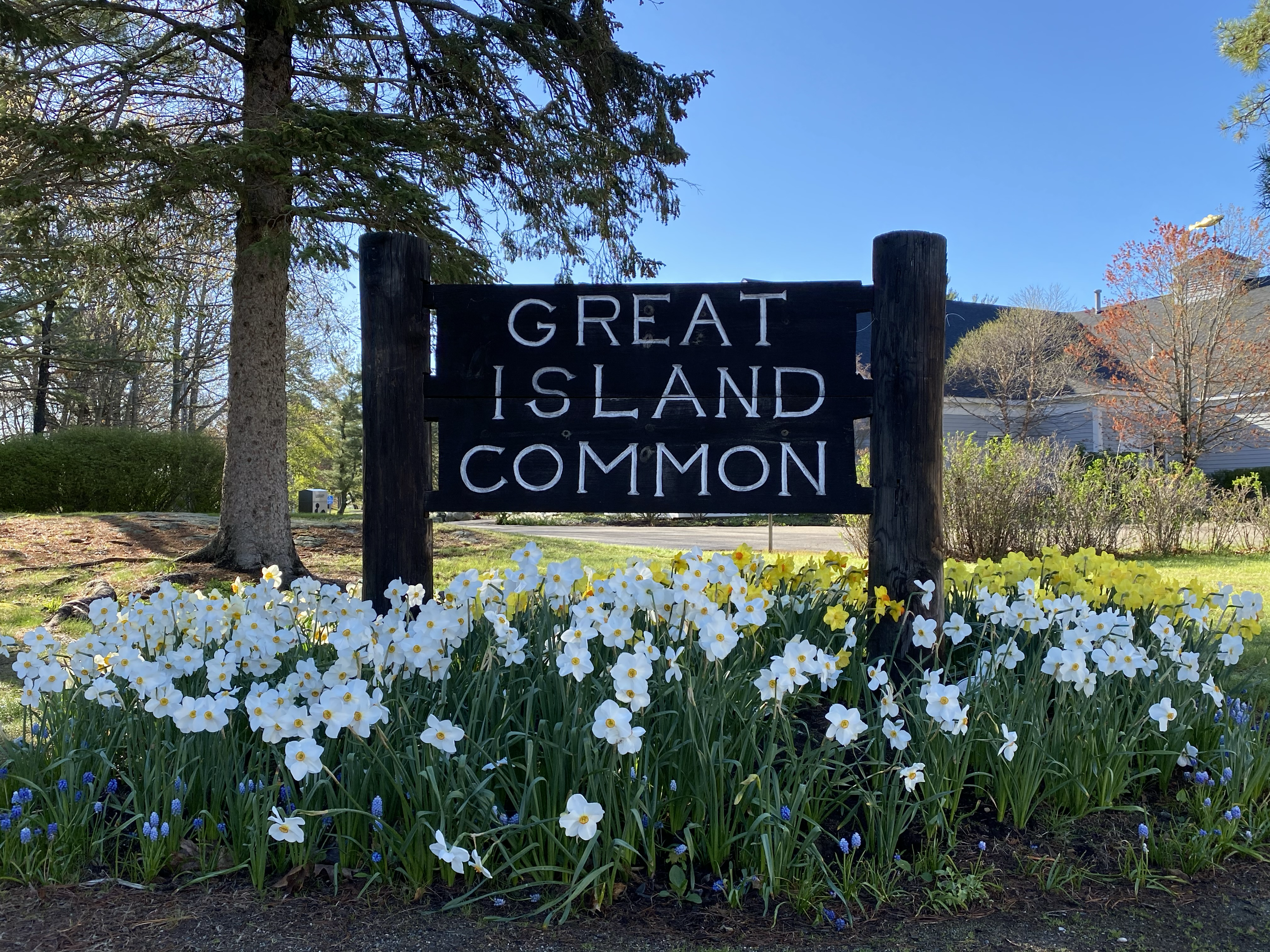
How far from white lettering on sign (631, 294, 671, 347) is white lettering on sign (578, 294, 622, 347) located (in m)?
0.07

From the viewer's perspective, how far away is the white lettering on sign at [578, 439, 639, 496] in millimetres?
3252

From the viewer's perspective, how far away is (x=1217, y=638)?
9.94 ft

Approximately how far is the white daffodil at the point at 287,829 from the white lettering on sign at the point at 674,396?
1897mm

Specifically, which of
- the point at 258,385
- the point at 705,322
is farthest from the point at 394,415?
the point at 258,385

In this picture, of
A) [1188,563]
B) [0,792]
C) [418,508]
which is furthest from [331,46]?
[1188,563]

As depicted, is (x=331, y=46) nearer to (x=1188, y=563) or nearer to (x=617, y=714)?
(x=617, y=714)

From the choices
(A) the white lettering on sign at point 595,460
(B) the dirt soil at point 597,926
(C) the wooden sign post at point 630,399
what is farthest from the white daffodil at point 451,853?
(A) the white lettering on sign at point 595,460

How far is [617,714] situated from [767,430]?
1.60 metres

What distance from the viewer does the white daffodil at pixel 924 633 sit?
275cm

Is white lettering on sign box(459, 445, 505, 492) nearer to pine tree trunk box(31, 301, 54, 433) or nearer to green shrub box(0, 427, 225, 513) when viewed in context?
green shrub box(0, 427, 225, 513)

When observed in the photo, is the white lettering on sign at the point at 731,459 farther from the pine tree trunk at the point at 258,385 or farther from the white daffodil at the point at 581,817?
the pine tree trunk at the point at 258,385

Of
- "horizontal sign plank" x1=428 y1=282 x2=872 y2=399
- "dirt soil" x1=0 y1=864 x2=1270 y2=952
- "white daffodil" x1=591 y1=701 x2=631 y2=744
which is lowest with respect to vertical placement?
"dirt soil" x1=0 y1=864 x2=1270 y2=952

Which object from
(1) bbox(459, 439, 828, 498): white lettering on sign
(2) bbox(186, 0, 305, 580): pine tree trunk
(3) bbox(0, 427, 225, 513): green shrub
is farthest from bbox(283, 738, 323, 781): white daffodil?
(3) bbox(0, 427, 225, 513): green shrub

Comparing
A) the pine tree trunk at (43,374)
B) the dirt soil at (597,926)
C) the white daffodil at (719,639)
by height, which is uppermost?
the pine tree trunk at (43,374)
